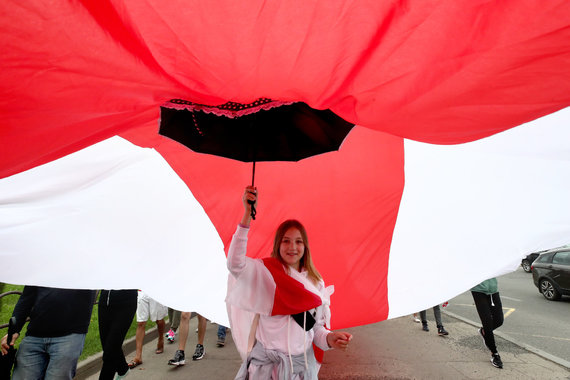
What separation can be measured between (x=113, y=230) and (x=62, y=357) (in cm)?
133

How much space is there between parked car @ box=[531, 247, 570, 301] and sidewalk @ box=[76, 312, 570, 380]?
5.27 m

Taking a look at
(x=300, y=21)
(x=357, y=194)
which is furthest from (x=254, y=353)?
(x=300, y=21)

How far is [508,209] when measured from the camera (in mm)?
2398

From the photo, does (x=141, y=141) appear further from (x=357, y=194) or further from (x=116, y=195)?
(x=357, y=194)

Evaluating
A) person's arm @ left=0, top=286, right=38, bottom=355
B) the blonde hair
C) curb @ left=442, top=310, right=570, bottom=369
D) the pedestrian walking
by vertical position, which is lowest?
curb @ left=442, top=310, right=570, bottom=369

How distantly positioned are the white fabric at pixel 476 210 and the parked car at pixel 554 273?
10.8 meters

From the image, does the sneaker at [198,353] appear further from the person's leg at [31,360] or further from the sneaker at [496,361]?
the sneaker at [496,361]

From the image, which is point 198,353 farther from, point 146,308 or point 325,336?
point 325,336

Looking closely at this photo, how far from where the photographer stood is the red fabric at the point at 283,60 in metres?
1.02

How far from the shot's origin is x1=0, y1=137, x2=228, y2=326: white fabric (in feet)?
7.38

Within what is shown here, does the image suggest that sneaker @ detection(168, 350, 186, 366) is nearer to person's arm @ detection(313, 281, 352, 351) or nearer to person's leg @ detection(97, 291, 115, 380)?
person's leg @ detection(97, 291, 115, 380)

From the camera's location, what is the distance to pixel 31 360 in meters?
2.77

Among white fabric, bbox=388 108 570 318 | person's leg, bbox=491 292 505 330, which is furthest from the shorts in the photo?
person's leg, bbox=491 292 505 330

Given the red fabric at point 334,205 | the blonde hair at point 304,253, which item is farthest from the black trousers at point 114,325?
the blonde hair at point 304,253
